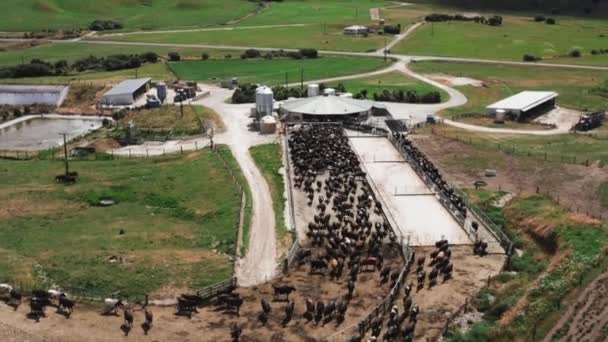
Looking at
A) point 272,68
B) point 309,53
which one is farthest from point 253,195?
point 309,53

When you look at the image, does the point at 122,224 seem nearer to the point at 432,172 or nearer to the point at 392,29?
the point at 432,172

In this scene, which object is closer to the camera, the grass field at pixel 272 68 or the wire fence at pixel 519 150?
the wire fence at pixel 519 150

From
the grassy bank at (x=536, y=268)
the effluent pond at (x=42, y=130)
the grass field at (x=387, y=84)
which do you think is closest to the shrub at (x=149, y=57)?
the effluent pond at (x=42, y=130)

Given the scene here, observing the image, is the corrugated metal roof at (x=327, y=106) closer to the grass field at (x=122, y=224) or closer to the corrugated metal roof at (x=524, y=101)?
the grass field at (x=122, y=224)

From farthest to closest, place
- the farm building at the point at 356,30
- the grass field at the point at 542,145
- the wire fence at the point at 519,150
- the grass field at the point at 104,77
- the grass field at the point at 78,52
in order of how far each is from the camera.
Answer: the farm building at the point at 356,30, the grass field at the point at 78,52, the grass field at the point at 104,77, the grass field at the point at 542,145, the wire fence at the point at 519,150

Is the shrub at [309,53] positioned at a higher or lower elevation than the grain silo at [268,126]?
higher

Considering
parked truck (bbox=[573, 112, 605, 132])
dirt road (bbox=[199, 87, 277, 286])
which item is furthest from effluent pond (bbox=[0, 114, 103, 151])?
parked truck (bbox=[573, 112, 605, 132])

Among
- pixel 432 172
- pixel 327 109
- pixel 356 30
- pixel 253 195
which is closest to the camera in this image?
pixel 253 195
